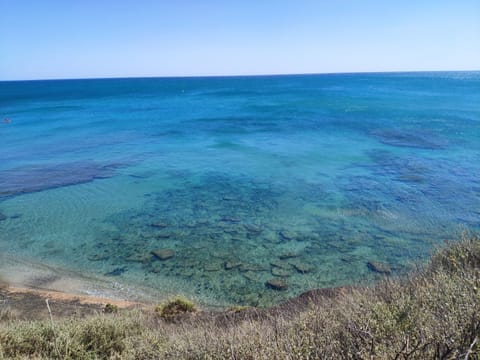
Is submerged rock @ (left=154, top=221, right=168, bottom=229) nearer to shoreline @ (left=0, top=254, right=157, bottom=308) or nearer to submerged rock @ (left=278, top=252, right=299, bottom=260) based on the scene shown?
shoreline @ (left=0, top=254, right=157, bottom=308)

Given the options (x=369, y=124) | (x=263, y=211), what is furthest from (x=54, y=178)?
(x=369, y=124)

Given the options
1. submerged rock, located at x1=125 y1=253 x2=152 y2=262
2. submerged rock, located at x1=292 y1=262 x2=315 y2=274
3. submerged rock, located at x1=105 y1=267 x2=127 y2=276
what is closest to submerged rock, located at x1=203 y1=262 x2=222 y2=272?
submerged rock, located at x1=125 y1=253 x2=152 y2=262

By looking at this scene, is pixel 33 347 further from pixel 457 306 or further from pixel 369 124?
pixel 369 124

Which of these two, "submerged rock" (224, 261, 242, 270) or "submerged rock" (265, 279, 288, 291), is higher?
"submerged rock" (224, 261, 242, 270)

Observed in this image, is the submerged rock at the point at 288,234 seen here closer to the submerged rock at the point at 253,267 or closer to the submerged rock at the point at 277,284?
the submerged rock at the point at 253,267

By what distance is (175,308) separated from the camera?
8.17 meters

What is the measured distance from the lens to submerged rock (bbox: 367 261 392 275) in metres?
10.8

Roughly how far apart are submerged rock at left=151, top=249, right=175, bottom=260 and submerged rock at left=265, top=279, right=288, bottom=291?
153 inches

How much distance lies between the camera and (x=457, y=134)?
31.2m

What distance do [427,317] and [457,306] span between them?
48 cm

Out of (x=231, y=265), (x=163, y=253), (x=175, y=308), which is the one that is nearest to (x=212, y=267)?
(x=231, y=265)

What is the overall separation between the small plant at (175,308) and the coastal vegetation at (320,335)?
45.6 inches

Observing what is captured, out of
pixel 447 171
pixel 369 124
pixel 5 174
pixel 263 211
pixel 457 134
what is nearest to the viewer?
pixel 263 211

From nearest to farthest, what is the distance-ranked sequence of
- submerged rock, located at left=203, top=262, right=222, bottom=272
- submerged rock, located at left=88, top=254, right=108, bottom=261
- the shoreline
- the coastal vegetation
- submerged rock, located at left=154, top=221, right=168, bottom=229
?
the coastal vegetation → the shoreline → submerged rock, located at left=203, top=262, right=222, bottom=272 → submerged rock, located at left=88, top=254, right=108, bottom=261 → submerged rock, located at left=154, top=221, right=168, bottom=229
